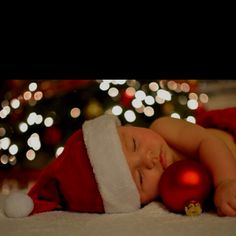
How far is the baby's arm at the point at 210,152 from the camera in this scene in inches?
31.5

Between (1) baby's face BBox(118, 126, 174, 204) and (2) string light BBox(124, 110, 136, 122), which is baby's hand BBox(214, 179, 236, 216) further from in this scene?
(2) string light BBox(124, 110, 136, 122)

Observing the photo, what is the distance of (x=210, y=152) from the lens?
36.5 inches

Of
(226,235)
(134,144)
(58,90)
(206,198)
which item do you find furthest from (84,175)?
(58,90)

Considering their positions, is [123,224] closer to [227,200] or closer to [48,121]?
[227,200]

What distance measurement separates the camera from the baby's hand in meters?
0.79

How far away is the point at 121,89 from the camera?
151 centimetres

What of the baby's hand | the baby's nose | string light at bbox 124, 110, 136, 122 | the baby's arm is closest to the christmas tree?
string light at bbox 124, 110, 136, 122

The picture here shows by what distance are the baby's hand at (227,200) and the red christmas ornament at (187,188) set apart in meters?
0.05

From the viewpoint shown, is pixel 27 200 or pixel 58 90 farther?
pixel 58 90

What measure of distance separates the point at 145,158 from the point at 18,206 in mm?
269

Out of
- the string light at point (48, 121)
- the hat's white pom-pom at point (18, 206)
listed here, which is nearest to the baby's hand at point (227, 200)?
the hat's white pom-pom at point (18, 206)

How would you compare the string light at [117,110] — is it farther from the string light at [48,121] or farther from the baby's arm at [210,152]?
the baby's arm at [210,152]
